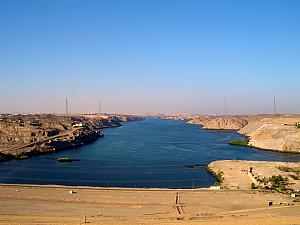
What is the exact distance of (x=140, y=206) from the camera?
809 inches

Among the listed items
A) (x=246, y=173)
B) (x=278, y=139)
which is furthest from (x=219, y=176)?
(x=278, y=139)

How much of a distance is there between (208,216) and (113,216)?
14.9 feet

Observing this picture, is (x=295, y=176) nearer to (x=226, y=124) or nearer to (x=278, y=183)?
(x=278, y=183)

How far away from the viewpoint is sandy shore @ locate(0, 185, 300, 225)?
717 inches

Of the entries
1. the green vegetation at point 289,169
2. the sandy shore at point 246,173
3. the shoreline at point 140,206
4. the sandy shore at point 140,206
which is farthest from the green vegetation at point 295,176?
the sandy shore at point 140,206

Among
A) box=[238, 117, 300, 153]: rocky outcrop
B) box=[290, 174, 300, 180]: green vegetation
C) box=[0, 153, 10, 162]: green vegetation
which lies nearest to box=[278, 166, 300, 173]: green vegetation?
box=[290, 174, 300, 180]: green vegetation

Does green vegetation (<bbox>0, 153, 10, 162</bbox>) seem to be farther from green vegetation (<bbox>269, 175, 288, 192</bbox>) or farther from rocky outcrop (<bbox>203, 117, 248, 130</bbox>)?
rocky outcrop (<bbox>203, 117, 248, 130</bbox>)

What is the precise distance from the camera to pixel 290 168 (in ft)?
111

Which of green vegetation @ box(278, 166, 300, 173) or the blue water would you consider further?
green vegetation @ box(278, 166, 300, 173)

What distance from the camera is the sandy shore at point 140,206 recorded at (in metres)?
18.2

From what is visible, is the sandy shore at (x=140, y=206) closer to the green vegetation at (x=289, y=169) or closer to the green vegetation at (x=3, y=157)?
the green vegetation at (x=289, y=169)

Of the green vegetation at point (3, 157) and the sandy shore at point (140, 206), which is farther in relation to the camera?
the green vegetation at point (3, 157)

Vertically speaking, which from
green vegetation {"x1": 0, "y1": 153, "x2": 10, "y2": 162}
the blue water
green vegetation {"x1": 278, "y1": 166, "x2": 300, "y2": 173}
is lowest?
the blue water

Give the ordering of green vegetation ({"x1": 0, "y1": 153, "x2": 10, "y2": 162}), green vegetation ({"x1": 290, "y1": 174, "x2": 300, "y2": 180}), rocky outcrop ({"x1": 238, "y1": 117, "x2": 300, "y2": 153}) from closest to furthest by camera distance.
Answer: green vegetation ({"x1": 290, "y1": 174, "x2": 300, "y2": 180}), green vegetation ({"x1": 0, "y1": 153, "x2": 10, "y2": 162}), rocky outcrop ({"x1": 238, "y1": 117, "x2": 300, "y2": 153})
